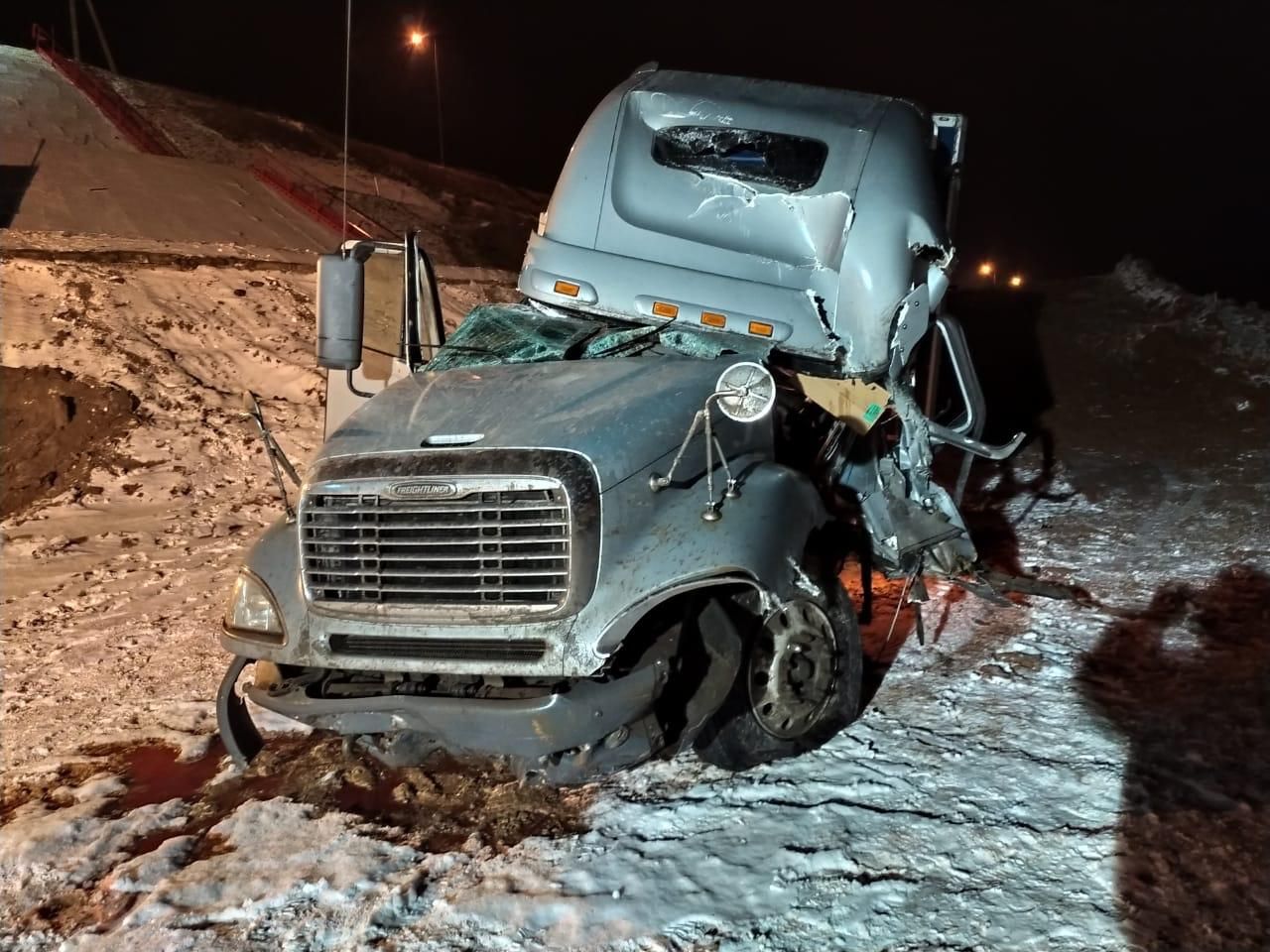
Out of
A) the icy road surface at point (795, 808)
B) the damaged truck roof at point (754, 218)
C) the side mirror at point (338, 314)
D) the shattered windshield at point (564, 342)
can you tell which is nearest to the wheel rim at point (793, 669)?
the icy road surface at point (795, 808)

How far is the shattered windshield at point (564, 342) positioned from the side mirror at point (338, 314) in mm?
417

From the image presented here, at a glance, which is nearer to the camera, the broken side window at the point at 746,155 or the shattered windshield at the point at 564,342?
the shattered windshield at the point at 564,342

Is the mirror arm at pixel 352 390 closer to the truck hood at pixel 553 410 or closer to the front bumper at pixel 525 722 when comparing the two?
the truck hood at pixel 553 410

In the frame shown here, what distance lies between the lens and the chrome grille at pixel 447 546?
364 cm

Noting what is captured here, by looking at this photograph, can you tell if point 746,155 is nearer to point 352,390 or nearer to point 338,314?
point 338,314

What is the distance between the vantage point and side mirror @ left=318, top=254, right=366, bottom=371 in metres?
5.05

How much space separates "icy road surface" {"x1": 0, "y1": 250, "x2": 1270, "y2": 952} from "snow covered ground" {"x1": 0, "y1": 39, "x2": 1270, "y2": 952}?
14 millimetres

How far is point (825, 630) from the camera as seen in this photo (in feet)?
13.7

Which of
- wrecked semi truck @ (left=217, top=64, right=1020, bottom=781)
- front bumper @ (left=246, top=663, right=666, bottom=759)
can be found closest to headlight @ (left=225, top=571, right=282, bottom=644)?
wrecked semi truck @ (left=217, top=64, right=1020, bottom=781)

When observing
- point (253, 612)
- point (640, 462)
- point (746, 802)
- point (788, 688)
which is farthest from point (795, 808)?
point (253, 612)

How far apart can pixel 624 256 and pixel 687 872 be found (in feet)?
11.2

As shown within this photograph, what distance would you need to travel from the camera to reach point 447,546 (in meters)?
3.72

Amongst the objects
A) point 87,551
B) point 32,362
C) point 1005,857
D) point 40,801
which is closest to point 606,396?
point 1005,857

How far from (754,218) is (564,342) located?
1.34m
